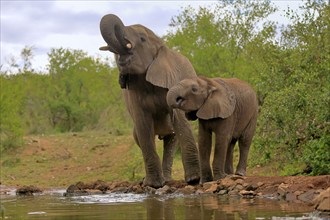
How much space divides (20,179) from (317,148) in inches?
449

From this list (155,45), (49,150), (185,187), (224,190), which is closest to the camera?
(224,190)

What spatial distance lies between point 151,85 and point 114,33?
1.24 meters

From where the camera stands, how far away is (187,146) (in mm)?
12594

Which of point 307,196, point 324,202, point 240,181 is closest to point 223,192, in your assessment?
point 240,181

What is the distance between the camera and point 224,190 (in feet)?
36.2

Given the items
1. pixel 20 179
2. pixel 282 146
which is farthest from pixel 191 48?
pixel 282 146

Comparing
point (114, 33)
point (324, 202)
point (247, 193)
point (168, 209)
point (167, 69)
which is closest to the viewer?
point (324, 202)

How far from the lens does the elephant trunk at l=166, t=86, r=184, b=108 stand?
11.5 metres

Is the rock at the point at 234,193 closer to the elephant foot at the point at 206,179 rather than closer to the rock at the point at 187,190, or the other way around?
the rock at the point at 187,190

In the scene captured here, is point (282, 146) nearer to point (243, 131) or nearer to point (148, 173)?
point (243, 131)

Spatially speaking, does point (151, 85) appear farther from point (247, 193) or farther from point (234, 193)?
point (247, 193)

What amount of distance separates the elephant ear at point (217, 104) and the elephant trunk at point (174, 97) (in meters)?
0.43

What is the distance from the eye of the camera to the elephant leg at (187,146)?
495 inches

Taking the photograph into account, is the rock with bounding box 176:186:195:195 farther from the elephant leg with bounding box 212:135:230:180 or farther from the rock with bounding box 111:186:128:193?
the rock with bounding box 111:186:128:193
